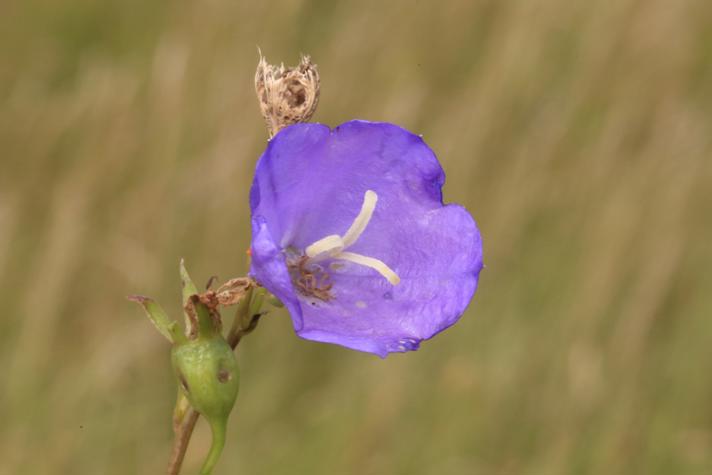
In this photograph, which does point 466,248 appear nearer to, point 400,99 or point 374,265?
point 374,265

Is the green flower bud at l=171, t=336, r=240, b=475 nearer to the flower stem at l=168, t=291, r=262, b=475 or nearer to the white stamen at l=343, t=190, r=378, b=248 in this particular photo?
the flower stem at l=168, t=291, r=262, b=475

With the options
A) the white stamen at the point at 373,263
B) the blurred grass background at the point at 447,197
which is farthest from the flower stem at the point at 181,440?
the blurred grass background at the point at 447,197

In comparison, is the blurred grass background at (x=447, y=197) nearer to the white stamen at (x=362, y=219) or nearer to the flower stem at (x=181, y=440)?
the white stamen at (x=362, y=219)

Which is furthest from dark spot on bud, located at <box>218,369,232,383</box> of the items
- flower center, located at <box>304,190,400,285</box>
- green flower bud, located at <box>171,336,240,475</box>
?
flower center, located at <box>304,190,400,285</box>

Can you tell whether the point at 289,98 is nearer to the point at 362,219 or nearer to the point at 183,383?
the point at 362,219

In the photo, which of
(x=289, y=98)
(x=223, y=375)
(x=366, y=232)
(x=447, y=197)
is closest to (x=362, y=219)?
(x=366, y=232)

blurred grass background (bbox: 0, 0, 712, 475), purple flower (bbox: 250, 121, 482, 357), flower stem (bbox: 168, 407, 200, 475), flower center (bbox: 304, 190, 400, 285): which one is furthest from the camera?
blurred grass background (bbox: 0, 0, 712, 475)
